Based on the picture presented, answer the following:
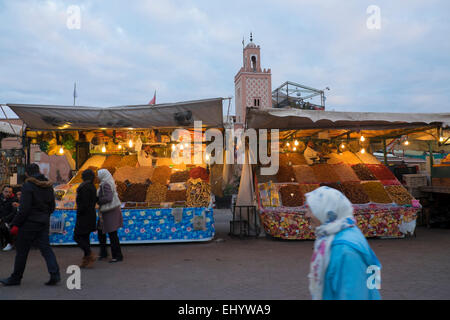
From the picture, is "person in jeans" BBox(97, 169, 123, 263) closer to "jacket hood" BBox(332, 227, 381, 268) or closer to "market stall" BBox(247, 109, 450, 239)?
"market stall" BBox(247, 109, 450, 239)

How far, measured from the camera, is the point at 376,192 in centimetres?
721

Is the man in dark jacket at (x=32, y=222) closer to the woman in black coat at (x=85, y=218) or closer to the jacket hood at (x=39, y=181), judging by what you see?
the jacket hood at (x=39, y=181)

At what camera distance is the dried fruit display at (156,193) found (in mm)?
6936

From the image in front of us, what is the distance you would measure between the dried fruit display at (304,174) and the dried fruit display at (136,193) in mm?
3542

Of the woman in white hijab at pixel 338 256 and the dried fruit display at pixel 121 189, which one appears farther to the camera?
the dried fruit display at pixel 121 189

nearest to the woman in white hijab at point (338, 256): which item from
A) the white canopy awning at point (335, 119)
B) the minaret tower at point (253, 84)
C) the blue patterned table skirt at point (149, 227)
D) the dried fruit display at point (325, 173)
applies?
the white canopy awning at point (335, 119)

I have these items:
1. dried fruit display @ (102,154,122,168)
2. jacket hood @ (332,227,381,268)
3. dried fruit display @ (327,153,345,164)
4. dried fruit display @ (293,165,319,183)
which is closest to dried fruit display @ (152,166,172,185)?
dried fruit display @ (102,154,122,168)

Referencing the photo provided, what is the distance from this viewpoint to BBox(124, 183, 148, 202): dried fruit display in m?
6.94

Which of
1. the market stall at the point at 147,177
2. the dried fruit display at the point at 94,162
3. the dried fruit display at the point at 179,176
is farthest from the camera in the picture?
the dried fruit display at the point at 94,162

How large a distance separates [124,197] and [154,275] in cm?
282

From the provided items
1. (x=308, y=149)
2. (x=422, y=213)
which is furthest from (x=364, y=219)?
(x=422, y=213)

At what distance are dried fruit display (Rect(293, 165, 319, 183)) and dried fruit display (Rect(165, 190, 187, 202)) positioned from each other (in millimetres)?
2731

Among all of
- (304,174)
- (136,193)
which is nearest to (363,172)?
(304,174)

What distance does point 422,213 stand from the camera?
9156 millimetres
